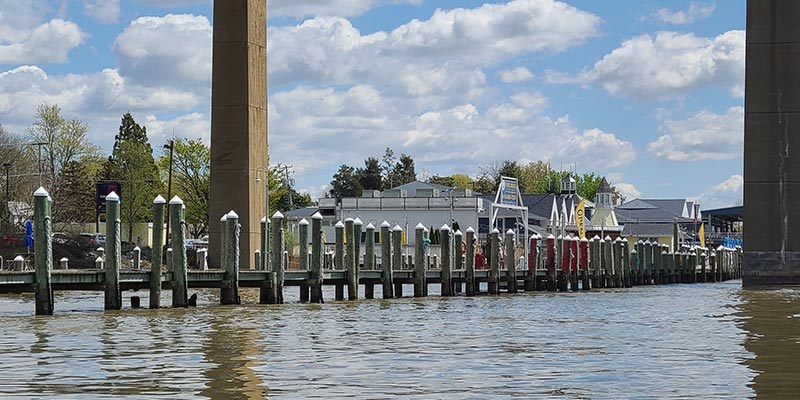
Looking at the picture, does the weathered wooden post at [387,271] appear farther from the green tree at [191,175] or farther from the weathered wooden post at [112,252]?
the green tree at [191,175]

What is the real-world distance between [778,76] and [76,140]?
63539 millimetres

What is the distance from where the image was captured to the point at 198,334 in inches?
819

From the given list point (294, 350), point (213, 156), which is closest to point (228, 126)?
point (213, 156)

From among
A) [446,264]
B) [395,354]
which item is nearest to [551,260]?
[446,264]

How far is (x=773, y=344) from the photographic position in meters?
19.6

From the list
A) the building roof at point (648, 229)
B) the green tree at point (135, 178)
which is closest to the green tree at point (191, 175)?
the green tree at point (135, 178)

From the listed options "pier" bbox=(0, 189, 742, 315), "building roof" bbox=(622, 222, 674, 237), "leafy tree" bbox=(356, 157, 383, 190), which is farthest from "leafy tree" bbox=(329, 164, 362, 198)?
"pier" bbox=(0, 189, 742, 315)

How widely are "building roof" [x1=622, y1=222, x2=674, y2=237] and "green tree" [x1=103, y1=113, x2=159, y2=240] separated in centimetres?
5935

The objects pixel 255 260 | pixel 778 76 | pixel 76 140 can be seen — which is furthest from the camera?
pixel 76 140

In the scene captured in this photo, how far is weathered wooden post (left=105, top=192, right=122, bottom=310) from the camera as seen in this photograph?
25875 mm

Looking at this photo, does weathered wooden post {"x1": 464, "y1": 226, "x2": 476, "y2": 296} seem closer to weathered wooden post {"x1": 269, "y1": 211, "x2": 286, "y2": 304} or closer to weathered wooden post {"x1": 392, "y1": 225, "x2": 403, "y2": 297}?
weathered wooden post {"x1": 392, "y1": 225, "x2": 403, "y2": 297}

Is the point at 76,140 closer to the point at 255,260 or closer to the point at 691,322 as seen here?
the point at 255,260

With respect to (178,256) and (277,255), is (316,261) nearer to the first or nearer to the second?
(277,255)

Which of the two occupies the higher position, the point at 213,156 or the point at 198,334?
the point at 213,156
